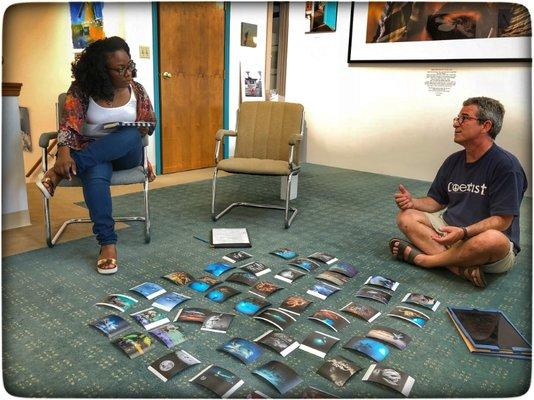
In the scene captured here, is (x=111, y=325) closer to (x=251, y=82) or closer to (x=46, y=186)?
(x=46, y=186)

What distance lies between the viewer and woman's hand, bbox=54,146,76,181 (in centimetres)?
200

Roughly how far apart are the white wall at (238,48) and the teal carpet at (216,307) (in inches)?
82.8

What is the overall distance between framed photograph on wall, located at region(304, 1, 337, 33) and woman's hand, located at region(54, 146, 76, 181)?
3560 mm

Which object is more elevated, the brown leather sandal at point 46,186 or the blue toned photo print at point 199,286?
the brown leather sandal at point 46,186

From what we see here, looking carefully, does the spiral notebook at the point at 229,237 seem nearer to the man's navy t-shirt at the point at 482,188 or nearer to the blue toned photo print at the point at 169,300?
the blue toned photo print at the point at 169,300

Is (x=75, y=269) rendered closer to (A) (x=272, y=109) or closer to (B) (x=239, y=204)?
(B) (x=239, y=204)

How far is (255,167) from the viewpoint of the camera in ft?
8.61

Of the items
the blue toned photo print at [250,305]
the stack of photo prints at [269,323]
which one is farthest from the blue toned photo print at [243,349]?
the blue toned photo print at [250,305]

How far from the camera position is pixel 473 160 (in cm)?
197

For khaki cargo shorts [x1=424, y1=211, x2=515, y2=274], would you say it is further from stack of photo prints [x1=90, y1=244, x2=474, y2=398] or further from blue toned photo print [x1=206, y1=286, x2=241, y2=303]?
blue toned photo print [x1=206, y1=286, x2=241, y2=303]

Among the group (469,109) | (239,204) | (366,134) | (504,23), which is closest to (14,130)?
(239,204)

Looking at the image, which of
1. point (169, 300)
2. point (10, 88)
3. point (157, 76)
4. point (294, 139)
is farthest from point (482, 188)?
point (157, 76)

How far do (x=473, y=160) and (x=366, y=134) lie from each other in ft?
9.04

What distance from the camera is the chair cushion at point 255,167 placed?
102 inches
